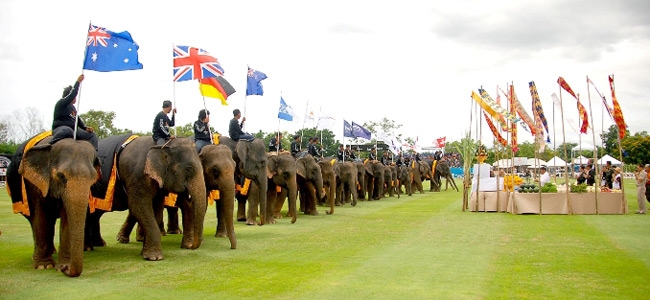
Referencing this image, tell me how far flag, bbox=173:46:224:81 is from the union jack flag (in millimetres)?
3598

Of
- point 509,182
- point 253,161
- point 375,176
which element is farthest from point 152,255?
point 375,176

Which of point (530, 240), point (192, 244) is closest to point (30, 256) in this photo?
point (192, 244)

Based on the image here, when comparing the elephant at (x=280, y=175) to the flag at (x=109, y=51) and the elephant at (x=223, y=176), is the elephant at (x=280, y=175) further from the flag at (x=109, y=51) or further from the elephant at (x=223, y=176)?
the flag at (x=109, y=51)

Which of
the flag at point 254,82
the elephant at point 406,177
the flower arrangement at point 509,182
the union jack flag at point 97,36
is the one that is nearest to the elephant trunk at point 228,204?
the union jack flag at point 97,36

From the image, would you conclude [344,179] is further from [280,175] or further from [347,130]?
[347,130]

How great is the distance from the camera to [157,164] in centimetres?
1193

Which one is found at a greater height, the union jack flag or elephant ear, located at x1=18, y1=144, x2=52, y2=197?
the union jack flag

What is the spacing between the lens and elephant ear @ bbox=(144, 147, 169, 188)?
1173cm

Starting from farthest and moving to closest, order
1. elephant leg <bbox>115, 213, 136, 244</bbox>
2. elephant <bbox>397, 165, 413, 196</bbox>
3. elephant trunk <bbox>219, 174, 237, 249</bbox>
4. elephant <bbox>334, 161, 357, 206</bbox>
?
1. elephant <bbox>397, 165, 413, 196</bbox>
2. elephant <bbox>334, 161, 357, 206</bbox>
3. elephant leg <bbox>115, 213, 136, 244</bbox>
4. elephant trunk <bbox>219, 174, 237, 249</bbox>

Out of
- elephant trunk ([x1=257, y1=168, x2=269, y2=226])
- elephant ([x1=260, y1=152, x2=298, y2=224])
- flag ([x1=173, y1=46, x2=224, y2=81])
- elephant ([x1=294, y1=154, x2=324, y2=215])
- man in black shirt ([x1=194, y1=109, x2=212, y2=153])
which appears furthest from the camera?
elephant ([x1=294, y1=154, x2=324, y2=215])

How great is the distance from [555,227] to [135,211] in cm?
1186

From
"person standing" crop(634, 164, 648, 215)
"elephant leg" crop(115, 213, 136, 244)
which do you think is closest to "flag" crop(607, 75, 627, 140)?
"person standing" crop(634, 164, 648, 215)

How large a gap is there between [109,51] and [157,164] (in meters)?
2.57

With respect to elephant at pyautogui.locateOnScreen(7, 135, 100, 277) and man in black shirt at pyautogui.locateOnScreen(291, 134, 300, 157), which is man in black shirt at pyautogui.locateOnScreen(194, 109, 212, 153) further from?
man in black shirt at pyautogui.locateOnScreen(291, 134, 300, 157)
